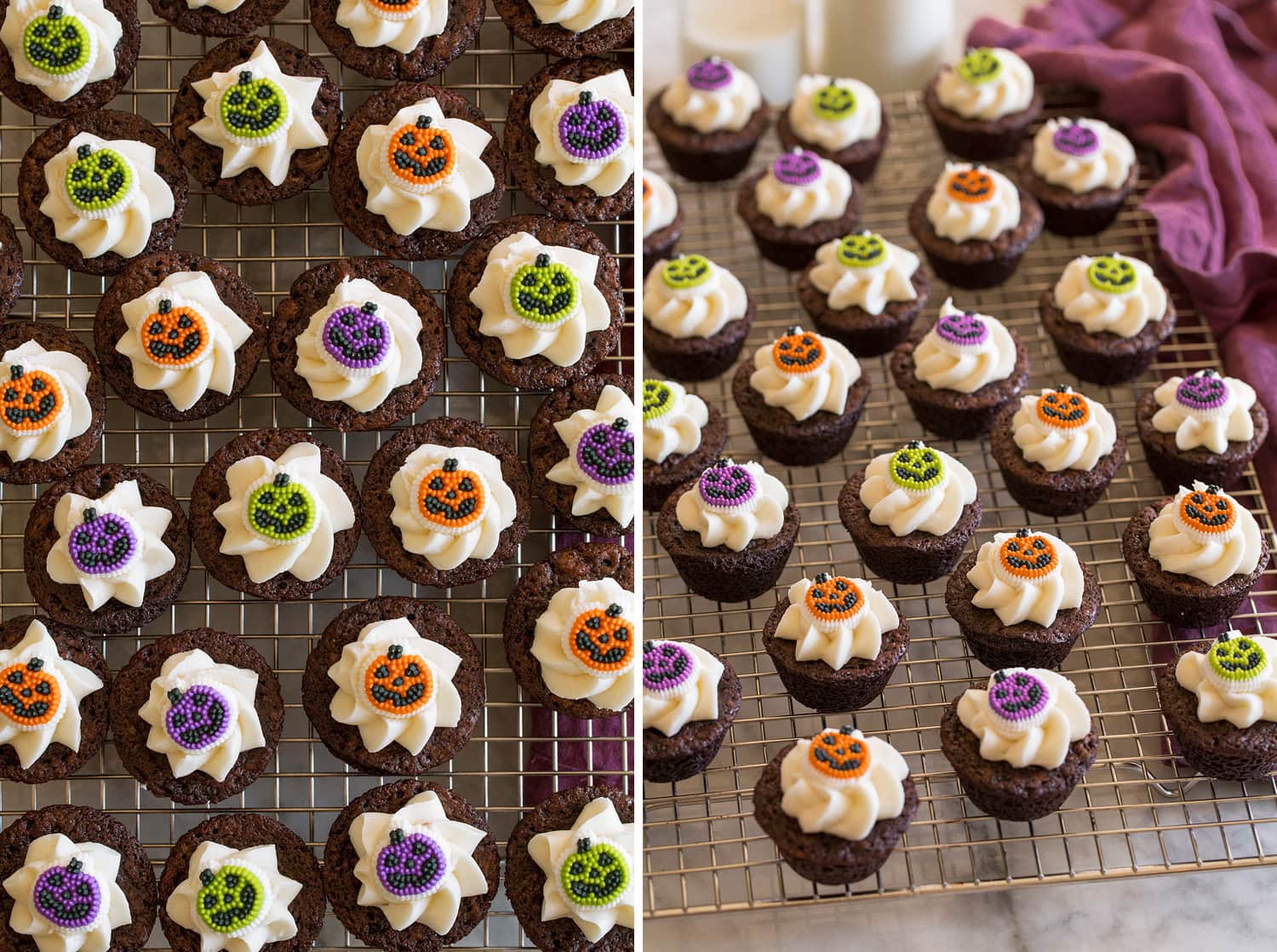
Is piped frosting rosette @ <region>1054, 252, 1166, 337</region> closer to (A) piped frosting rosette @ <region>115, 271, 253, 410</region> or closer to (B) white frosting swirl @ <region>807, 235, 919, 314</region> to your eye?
(B) white frosting swirl @ <region>807, 235, 919, 314</region>

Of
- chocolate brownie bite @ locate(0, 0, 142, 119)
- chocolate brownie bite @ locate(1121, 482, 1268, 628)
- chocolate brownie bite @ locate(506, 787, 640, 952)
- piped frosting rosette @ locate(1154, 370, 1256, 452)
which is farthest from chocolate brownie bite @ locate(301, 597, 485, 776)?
piped frosting rosette @ locate(1154, 370, 1256, 452)

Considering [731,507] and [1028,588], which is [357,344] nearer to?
[731,507]

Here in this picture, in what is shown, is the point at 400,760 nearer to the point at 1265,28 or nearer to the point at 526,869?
the point at 526,869

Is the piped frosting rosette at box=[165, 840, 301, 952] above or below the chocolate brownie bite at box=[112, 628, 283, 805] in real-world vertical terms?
below

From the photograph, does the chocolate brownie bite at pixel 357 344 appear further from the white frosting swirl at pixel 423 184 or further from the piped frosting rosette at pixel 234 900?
the piped frosting rosette at pixel 234 900

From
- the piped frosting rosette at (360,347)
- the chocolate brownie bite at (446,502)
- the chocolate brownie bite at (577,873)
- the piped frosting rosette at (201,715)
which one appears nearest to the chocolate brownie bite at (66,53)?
the piped frosting rosette at (360,347)
